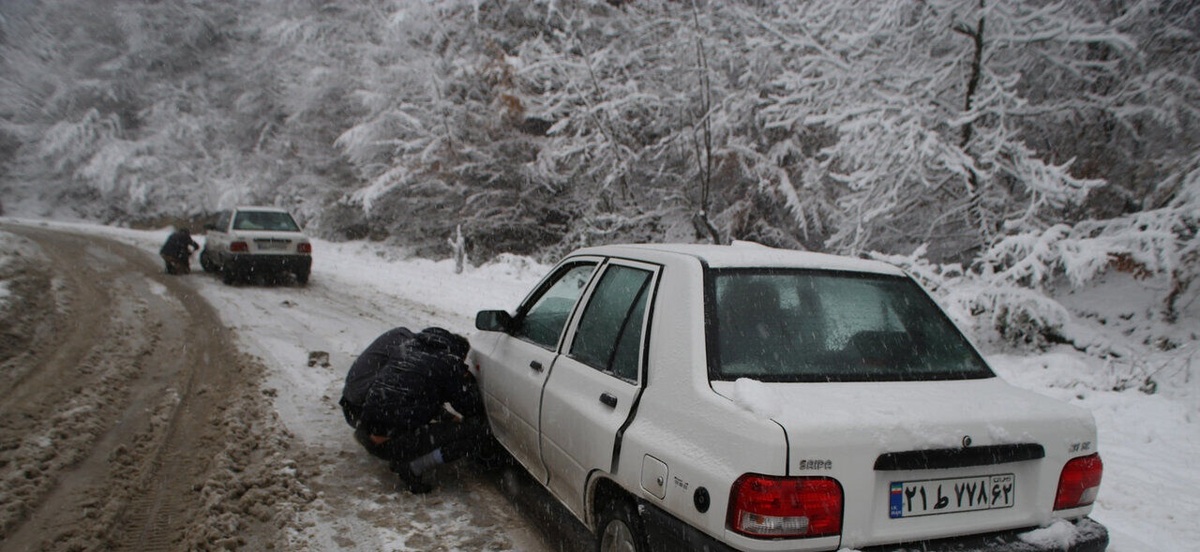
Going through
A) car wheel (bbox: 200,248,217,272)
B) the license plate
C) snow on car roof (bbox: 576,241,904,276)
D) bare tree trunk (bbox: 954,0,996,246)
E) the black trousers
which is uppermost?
bare tree trunk (bbox: 954,0,996,246)

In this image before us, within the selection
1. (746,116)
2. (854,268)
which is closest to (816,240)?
(746,116)

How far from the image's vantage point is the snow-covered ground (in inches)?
146

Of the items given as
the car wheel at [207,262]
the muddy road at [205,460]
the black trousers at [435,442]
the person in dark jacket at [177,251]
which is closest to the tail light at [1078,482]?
the muddy road at [205,460]

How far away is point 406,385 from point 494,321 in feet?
2.08

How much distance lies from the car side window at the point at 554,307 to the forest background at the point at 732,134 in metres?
4.40

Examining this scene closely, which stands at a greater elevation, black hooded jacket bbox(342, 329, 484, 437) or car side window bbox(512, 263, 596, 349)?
car side window bbox(512, 263, 596, 349)

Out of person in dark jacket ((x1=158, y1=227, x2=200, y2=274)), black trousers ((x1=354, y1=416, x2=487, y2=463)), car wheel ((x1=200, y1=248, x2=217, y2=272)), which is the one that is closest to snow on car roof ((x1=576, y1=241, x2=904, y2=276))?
black trousers ((x1=354, y1=416, x2=487, y2=463))

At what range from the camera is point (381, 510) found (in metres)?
3.73

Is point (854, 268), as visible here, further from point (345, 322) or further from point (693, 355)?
point (345, 322)

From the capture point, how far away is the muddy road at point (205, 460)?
133 inches

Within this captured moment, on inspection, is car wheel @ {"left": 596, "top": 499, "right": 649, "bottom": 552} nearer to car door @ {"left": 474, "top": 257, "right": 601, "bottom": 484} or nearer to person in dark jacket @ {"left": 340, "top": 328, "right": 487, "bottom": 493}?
car door @ {"left": 474, "top": 257, "right": 601, "bottom": 484}

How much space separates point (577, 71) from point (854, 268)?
12.6 m

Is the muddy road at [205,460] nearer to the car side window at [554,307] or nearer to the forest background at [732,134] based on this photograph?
the car side window at [554,307]

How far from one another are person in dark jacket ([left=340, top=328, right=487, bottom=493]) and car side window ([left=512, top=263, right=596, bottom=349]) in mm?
535
